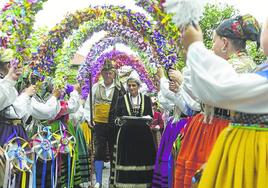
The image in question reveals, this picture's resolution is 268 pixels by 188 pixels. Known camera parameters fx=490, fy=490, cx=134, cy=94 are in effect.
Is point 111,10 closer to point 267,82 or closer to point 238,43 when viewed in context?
point 238,43

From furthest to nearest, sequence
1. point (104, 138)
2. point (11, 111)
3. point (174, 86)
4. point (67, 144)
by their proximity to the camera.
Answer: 1. point (104, 138)
2. point (67, 144)
3. point (11, 111)
4. point (174, 86)

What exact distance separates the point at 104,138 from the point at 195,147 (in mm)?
4357

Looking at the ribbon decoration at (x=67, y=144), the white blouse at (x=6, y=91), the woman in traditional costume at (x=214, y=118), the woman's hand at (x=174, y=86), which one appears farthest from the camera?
the ribbon decoration at (x=67, y=144)

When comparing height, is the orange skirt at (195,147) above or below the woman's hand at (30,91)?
below

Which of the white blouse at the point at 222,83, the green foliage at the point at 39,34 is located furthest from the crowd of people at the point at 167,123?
the green foliage at the point at 39,34

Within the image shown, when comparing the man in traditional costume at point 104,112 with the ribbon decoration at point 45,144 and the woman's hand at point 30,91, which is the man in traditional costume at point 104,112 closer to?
the ribbon decoration at point 45,144

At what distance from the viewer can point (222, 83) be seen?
1.86m

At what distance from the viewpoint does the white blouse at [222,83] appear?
1.87 metres

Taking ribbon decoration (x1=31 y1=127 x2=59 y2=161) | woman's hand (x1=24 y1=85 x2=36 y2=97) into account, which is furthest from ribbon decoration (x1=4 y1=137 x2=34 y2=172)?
woman's hand (x1=24 y1=85 x2=36 y2=97)

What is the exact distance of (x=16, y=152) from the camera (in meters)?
4.49

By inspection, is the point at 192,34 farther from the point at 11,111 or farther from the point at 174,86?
the point at 11,111

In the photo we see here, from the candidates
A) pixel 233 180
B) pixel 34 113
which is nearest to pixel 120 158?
pixel 34 113

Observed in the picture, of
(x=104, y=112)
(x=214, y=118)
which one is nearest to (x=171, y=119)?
(x=214, y=118)

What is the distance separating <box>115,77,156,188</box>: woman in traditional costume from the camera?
6551mm
